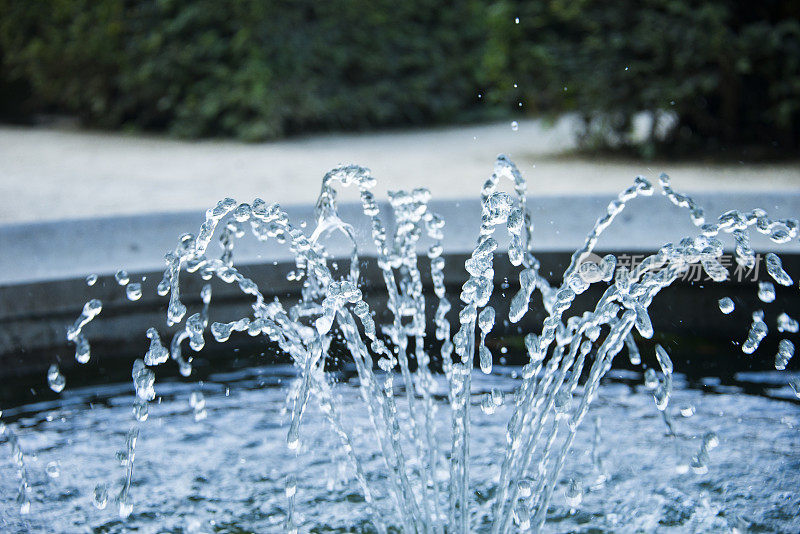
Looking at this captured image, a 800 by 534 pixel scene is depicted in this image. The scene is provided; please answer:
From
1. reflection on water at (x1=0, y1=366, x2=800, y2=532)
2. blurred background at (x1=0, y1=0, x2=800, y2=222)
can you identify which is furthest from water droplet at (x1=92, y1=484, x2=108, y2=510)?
blurred background at (x1=0, y1=0, x2=800, y2=222)

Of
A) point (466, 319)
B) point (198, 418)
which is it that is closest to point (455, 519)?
point (466, 319)

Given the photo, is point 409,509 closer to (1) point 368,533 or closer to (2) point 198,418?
(1) point 368,533

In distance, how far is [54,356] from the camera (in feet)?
11.1

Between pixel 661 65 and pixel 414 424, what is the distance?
4.94 m

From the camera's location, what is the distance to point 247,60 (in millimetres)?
→ 9227

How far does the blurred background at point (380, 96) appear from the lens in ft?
21.2

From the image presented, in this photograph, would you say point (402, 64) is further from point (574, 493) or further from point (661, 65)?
point (574, 493)

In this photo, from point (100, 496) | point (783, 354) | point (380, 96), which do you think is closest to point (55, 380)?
point (100, 496)

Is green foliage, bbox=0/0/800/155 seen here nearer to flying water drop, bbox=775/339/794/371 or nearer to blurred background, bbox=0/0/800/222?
blurred background, bbox=0/0/800/222

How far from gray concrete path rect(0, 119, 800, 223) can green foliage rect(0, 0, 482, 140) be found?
0.43 meters

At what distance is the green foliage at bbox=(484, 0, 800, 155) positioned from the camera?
6.45m

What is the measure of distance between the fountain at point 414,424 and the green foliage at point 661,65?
3.55m

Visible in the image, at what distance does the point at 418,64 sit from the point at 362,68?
27.1 inches

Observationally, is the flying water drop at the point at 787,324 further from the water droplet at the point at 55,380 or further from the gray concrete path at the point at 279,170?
the water droplet at the point at 55,380
